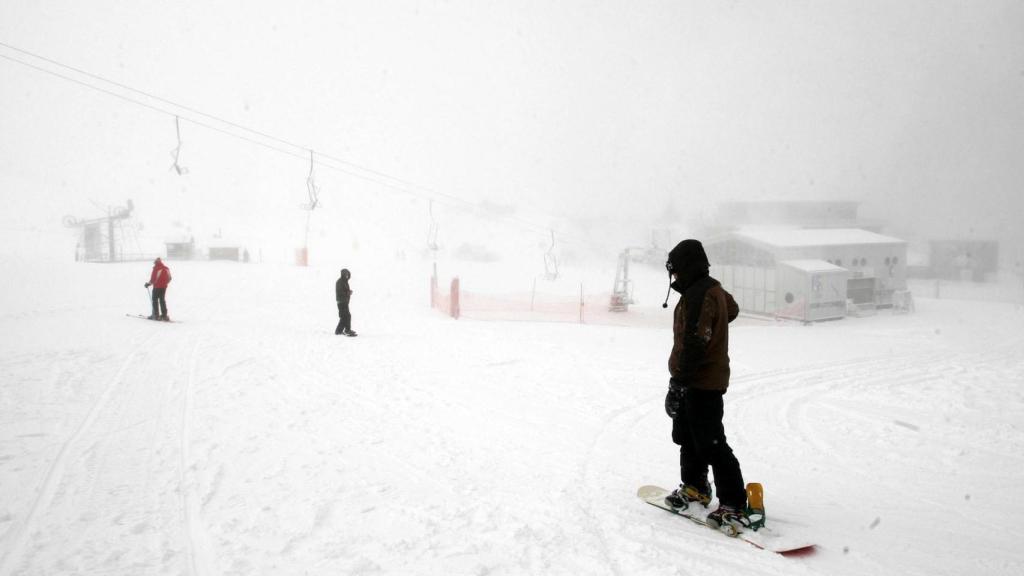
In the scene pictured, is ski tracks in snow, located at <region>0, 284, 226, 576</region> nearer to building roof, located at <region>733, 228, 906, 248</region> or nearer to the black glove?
the black glove

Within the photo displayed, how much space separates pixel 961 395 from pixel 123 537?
42.7ft

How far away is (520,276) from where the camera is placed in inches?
1745

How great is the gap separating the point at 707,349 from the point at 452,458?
3.01 metres

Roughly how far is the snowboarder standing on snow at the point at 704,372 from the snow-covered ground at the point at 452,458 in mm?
330

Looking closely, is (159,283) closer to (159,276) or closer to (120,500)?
(159,276)

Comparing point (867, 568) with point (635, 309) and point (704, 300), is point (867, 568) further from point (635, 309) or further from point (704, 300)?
point (635, 309)

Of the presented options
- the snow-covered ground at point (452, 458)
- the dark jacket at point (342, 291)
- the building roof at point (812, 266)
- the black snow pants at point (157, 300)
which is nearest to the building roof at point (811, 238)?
the building roof at point (812, 266)

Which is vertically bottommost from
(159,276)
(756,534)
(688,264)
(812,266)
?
(756,534)

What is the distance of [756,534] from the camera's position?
370 centimetres

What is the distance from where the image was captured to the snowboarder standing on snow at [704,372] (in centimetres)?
376

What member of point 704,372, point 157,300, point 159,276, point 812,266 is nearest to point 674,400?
point 704,372

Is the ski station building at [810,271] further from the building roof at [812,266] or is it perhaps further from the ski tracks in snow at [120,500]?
the ski tracks in snow at [120,500]

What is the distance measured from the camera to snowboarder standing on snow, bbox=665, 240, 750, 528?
148 inches

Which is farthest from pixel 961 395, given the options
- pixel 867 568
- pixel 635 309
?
pixel 635 309
